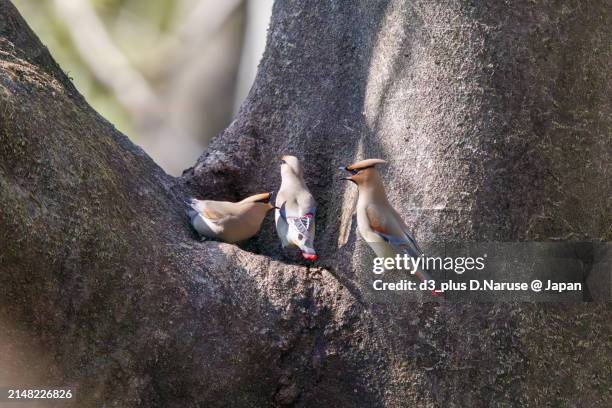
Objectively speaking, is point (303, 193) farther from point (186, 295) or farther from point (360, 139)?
point (186, 295)

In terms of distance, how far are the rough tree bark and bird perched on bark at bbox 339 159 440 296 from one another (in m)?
0.08

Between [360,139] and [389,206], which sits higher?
[360,139]

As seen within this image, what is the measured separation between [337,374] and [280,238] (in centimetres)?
65

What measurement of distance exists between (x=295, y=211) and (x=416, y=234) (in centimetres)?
52

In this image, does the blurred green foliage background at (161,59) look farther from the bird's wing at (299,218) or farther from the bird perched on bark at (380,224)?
the bird perched on bark at (380,224)

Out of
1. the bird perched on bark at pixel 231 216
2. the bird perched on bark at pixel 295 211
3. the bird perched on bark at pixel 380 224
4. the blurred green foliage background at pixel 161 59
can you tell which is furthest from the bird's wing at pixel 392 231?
the blurred green foliage background at pixel 161 59

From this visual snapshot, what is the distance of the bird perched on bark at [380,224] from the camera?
10.9ft

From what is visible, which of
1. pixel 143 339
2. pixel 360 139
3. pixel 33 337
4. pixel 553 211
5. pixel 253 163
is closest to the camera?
pixel 33 337

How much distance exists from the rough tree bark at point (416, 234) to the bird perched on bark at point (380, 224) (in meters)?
0.08

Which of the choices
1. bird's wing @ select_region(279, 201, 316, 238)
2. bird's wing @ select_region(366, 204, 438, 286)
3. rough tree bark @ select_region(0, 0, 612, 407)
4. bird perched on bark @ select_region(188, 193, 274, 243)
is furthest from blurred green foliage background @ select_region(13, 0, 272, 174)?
bird's wing @ select_region(366, 204, 438, 286)

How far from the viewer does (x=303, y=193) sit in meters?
3.71

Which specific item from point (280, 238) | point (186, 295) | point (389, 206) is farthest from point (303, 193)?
point (186, 295)

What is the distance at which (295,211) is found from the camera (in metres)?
3.67

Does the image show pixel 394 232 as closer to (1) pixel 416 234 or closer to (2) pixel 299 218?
(1) pixel 416 234
